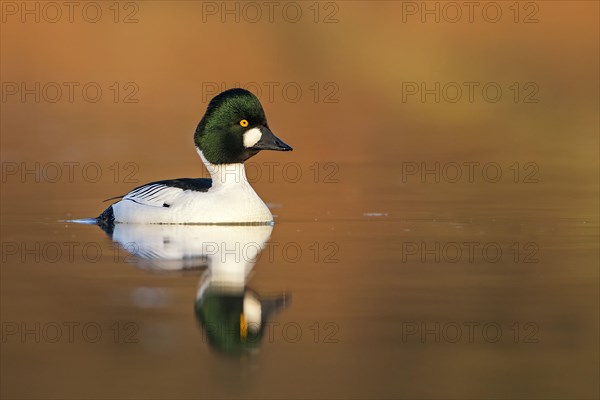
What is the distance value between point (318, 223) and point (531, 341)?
5.44 metres

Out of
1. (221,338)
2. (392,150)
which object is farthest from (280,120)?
(221,338)

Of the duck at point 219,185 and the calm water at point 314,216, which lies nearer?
the calm water at point 314,216

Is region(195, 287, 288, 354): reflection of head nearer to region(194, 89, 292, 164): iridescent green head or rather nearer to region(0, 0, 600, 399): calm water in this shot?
region(0, 0, 600, 399): calm water

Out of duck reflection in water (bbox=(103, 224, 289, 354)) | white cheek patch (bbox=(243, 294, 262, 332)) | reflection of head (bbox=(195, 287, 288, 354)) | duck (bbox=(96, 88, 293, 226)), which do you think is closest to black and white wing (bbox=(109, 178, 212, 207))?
duck (bbox=(96, 88, 293, 226))

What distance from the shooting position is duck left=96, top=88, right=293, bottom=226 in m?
11.3

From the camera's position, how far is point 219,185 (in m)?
11.5

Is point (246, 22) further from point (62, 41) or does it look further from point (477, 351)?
point (477, 351)

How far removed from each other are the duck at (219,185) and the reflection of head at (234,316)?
3598mm

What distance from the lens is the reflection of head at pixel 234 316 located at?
20.6 ft

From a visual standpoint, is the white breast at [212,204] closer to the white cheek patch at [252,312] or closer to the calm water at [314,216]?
the calm water at [314,216]

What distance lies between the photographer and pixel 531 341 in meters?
6.33

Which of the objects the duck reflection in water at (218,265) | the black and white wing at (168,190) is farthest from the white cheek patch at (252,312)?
the black and white wing at (168,190)

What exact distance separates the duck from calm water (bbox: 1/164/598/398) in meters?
0.21

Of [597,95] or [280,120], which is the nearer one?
[280,120]
